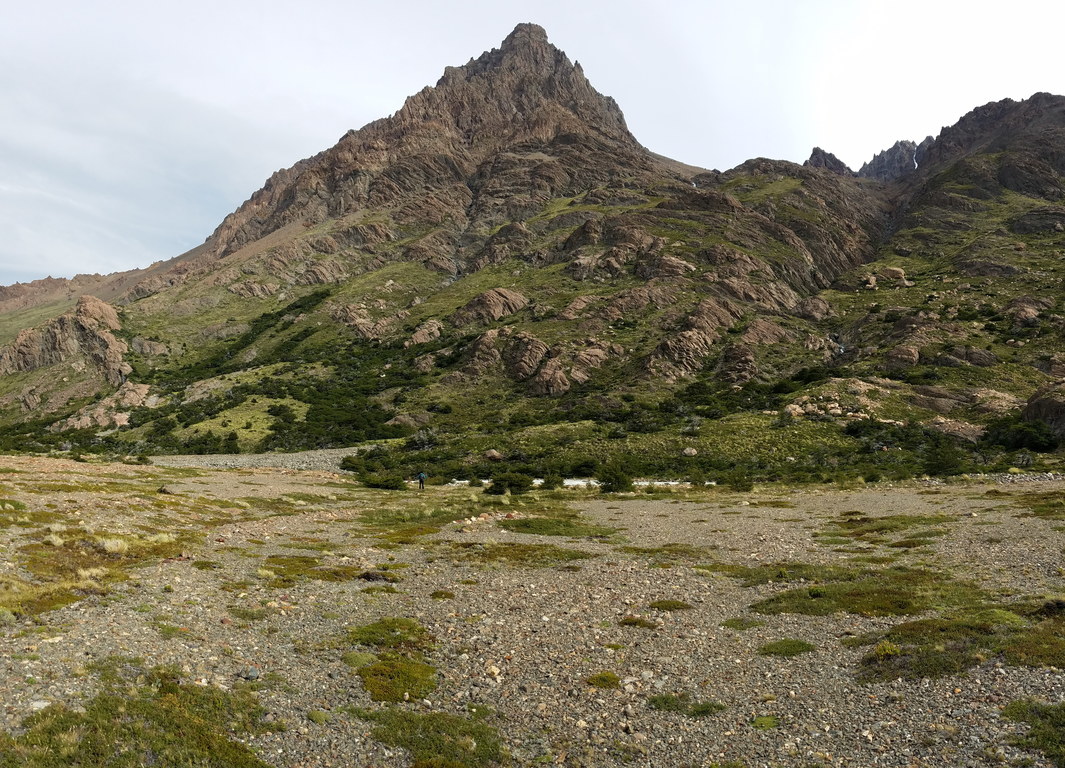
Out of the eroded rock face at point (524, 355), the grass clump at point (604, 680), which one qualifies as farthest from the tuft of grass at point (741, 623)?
the eroded rock face at point (524, 355)

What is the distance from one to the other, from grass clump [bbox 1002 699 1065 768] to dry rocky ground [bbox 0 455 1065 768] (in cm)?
20

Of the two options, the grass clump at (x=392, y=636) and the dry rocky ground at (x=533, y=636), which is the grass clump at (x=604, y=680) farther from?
the grass clump at (x=392, y=636)

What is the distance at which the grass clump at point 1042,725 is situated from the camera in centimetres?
1114

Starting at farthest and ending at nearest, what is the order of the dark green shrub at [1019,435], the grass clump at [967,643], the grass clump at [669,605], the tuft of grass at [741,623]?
the dark green shrub at [1019,435]
the grass clump at [669,605]
the tuft of grass at [741,623]
the grass clump at [967,643]

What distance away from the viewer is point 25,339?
640 feet

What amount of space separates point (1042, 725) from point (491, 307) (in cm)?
17126

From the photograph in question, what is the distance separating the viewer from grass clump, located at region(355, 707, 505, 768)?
504 inches

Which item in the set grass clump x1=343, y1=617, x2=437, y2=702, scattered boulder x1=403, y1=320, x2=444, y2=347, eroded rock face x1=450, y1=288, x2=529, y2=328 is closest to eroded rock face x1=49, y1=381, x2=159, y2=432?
scattered boulder x1=403, y1=320, x2=444, y2=347

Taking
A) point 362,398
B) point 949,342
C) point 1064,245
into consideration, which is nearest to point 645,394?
point 949,342

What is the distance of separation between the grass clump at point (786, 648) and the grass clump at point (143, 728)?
14.7 metres

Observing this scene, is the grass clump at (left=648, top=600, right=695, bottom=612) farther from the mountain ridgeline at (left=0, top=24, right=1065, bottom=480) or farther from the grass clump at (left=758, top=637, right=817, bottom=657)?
the mountain ridgeline at (left=0, top=24, right=1065, bottom=480)

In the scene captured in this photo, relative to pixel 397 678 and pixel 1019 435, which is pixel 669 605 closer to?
pixel 397 678

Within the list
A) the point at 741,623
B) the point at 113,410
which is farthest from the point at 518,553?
the point at 113,410

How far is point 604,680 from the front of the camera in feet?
55.1
